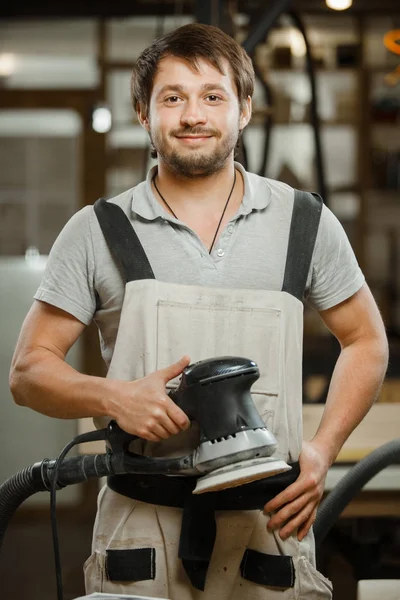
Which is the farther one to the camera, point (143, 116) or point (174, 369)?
point (143, 116)

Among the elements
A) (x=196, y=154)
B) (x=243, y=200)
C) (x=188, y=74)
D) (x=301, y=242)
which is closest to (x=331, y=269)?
(x=301, y=242)

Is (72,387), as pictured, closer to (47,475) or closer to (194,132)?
(47,475)

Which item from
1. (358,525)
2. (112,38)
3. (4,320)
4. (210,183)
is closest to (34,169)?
(112,38)

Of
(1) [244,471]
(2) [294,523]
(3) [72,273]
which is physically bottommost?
(2) [294,523]

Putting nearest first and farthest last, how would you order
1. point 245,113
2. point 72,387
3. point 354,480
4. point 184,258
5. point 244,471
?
point 244,471 → point 72,387 → point 184,258 → point 245,113 → point 354,480

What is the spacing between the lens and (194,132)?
1625mm

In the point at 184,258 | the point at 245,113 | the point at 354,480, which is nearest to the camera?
the point at 184,258

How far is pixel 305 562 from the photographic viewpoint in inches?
65.1

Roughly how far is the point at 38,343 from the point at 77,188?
4456 millimetres

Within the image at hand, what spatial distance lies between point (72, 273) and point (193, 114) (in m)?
0.33

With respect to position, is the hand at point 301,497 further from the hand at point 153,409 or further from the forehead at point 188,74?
the forehead at point 188,74

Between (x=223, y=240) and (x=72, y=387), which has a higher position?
(x=223, y=240)

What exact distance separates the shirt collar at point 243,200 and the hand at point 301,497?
42 cm

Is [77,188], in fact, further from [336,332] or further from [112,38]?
[336,332]
